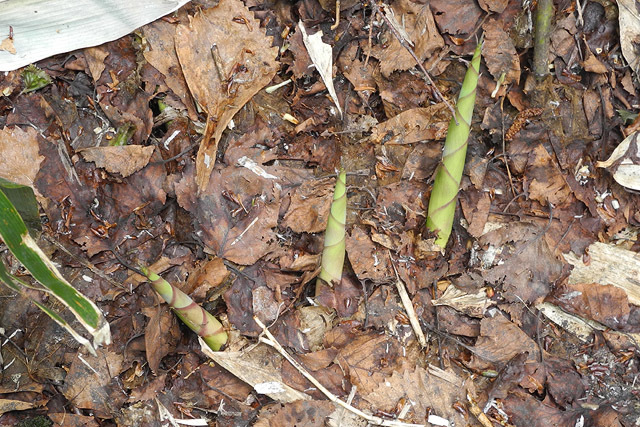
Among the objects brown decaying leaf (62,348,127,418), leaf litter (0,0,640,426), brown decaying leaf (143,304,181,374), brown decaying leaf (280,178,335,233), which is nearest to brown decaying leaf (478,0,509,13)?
leaf litter (0,0,640,426)

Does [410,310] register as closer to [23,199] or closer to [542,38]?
[542,38]

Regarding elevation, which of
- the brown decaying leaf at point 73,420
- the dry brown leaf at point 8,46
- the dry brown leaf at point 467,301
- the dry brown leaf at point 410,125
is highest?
the dry brown leaf at point 8,46

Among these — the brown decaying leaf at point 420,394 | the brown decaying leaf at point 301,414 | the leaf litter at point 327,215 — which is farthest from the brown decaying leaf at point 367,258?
the brown decaying leaf at point 301,414

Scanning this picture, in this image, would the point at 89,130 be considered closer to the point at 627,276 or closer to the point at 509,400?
the point at 509,400

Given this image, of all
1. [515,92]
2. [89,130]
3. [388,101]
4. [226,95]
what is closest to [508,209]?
[515,92]

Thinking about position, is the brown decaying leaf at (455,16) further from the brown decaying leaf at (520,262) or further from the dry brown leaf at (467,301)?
the dry brown leaf at (467,301)

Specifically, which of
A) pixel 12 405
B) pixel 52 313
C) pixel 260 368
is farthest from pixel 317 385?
pixel 12 405

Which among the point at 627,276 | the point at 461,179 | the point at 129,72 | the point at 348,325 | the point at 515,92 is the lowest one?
the point at 627,276
